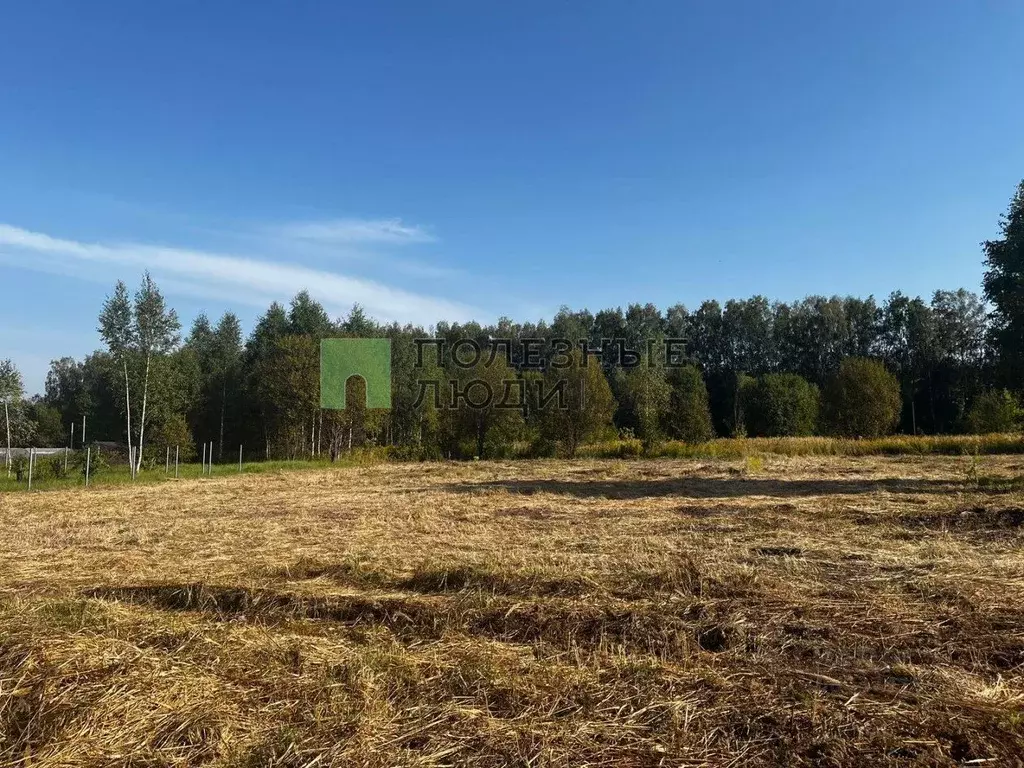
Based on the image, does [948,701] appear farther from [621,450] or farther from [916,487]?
[621,450]

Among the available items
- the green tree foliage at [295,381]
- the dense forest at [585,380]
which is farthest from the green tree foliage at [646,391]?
the green tree foliage at [295,381]

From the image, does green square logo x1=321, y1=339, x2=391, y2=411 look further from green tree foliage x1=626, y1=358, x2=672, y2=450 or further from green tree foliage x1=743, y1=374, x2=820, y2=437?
green tree foliage x1=743, y1=374, x2=820, y2=437

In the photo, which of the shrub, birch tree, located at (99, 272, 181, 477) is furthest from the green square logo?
the shrub

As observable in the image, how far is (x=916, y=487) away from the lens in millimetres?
13586

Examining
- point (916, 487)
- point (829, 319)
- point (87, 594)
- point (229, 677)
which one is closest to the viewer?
point (229, 677)

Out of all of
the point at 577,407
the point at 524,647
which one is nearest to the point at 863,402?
the point at 577,407

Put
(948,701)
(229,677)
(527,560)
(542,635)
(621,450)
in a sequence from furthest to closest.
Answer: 1. (621,450)
2. (527,560)
3. (542,635)
4. (229,677)
5. (948,701)

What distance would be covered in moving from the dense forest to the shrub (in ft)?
0.43

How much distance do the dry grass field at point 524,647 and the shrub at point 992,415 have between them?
2750cm

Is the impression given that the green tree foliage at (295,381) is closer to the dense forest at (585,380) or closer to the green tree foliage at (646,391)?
→ the dense forest at (585,380)

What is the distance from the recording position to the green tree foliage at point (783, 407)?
4744 cm

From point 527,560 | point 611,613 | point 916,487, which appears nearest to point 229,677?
point 611,613

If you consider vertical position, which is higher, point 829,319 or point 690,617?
point 829,319

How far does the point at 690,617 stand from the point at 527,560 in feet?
8.31
